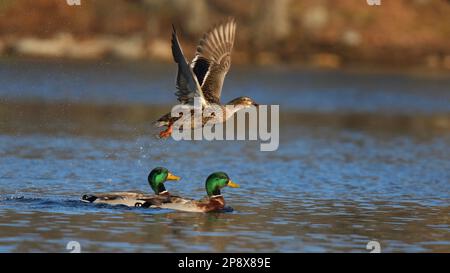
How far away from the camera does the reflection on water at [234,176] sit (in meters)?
15.5

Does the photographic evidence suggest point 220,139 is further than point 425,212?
Yes

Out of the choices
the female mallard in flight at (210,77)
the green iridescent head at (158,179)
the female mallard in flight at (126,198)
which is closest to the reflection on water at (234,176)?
the female mallard in flight at (126,198)

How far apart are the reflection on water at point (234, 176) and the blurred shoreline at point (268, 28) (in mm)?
18262

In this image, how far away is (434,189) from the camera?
21141 mm

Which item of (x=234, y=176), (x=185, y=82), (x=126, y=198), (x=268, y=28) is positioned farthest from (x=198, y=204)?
(x=268, y=28)

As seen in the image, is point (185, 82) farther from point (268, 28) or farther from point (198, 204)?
point (268, 28)

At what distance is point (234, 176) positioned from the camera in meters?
22.3

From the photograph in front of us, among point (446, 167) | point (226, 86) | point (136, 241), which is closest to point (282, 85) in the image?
point (226, 86)

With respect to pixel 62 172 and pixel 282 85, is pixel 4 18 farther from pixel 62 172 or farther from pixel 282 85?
pixel 62 172

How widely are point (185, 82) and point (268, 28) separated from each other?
48.1m

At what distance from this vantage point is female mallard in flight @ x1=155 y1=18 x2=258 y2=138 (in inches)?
676

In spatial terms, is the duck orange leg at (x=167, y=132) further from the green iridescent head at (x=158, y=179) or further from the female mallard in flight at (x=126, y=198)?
the green iridescent head at (x=158, y=179)

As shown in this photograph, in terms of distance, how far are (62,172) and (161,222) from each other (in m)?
5.61
